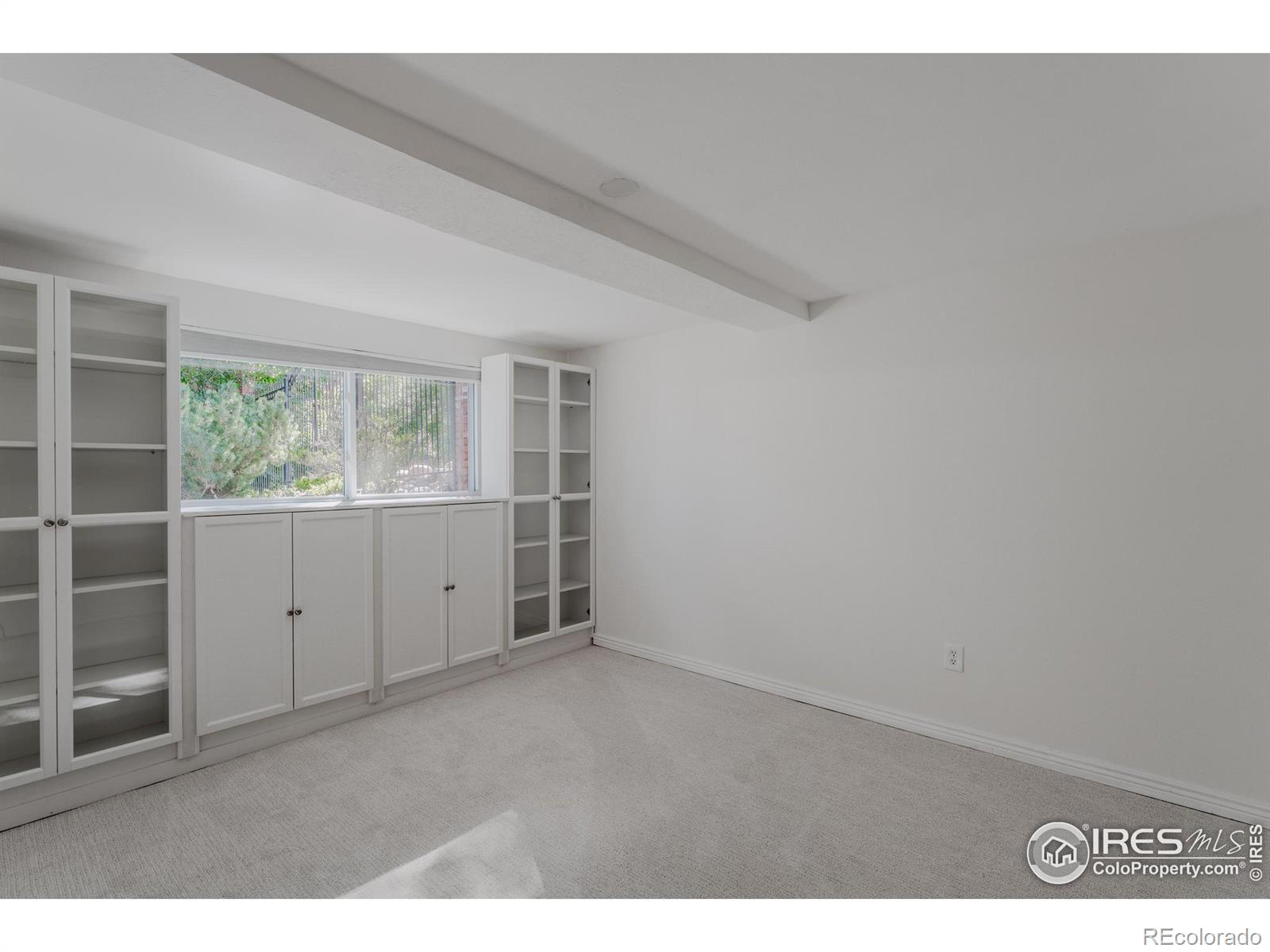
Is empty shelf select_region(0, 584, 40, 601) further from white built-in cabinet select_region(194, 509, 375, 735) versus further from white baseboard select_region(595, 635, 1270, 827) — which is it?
white baseboard select_region(595, 635, 1270, 827)

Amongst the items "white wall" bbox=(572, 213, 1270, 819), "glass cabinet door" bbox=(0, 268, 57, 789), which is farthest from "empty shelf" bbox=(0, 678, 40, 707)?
"white wall" bbox=(572, 213, 1270, 819)

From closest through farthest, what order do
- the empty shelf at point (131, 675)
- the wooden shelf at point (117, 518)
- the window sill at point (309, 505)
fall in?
the wooden shelf at point (117, 518)
the empty shelf at point (131, 675)
the window sill at point (309, 505)

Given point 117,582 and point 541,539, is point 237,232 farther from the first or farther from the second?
point 541,539

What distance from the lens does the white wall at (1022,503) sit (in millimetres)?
2430

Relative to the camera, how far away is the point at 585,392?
→ 4.94 metres

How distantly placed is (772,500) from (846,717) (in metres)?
1.29

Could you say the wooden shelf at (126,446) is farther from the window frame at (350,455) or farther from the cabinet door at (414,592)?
the cabinet door at (414,592)

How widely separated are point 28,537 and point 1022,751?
436 centimetres

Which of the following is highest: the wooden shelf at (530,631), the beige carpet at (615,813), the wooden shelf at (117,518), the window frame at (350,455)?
the window frame at (350,455)

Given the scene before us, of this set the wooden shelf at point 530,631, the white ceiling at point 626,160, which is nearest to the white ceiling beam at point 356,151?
the white ceiling at point 626,160

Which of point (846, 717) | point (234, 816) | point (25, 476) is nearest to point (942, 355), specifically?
point (846, 717)

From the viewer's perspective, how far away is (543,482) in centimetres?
469

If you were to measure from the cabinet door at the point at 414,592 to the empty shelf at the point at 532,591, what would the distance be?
2.16ft
